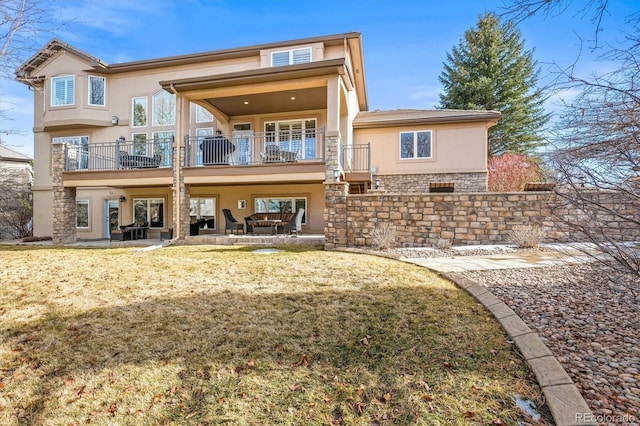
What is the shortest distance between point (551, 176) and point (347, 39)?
1222 cm

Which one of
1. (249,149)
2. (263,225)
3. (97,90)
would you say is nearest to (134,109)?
(97,90)

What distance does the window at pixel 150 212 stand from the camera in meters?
15.4

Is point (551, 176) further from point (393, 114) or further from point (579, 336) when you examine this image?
point (393, 114)

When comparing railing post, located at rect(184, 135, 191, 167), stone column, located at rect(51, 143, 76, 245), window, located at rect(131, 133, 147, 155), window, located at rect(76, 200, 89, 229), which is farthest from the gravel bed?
window, located at rect(76, 200, 89, 229)

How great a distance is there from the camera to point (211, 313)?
4066mm

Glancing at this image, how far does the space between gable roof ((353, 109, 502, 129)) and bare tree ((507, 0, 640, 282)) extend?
12.2m

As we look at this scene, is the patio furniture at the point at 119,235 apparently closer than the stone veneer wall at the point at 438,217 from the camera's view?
No

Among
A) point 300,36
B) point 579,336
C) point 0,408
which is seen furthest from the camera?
point 300,36

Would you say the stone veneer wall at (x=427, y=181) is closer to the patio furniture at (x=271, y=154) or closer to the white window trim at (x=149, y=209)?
the patio furniture at (x=271, y=154)

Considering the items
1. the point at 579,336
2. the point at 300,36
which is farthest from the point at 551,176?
the point at 300,36

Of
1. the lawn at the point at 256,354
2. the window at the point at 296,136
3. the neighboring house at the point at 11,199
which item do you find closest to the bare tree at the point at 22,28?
the lawn at the point at 256,354

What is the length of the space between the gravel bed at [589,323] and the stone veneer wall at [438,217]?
10.3 feet

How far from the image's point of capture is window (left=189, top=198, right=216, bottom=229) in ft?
48.8

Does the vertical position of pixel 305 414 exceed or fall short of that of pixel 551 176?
it falls short
